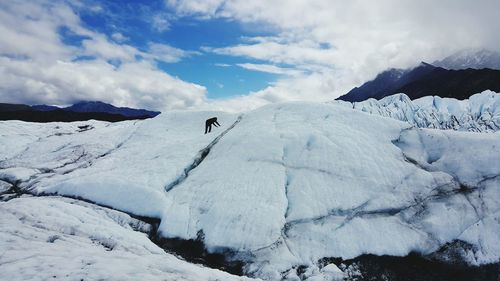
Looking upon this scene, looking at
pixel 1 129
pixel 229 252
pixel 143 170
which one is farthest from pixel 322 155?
pixel 1 129

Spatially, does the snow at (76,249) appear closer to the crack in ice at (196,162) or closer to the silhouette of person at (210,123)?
the crack in ice at (196,162)

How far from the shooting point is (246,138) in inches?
766

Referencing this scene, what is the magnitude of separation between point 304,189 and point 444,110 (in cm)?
15691

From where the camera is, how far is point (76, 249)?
10.4m

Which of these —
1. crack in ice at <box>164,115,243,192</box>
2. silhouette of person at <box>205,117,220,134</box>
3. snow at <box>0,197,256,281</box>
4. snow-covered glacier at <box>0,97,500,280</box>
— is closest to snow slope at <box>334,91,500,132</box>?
silhouette of person at <box>205,117,220,134</box>

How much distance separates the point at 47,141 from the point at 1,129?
8506mm

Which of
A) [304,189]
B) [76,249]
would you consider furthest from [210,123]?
[76,249]

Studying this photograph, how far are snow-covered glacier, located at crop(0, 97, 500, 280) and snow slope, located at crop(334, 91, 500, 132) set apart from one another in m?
118

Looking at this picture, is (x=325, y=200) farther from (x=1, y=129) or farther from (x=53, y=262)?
(x=1, y=129)

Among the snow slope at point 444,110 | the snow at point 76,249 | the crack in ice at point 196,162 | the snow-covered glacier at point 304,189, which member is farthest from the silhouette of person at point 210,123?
the snow slope at point 444,110

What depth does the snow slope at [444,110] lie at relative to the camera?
13425cm

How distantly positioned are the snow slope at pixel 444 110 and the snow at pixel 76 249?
416ft

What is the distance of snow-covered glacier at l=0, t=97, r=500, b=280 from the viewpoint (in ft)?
44.2

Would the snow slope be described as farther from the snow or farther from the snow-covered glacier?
the snow
